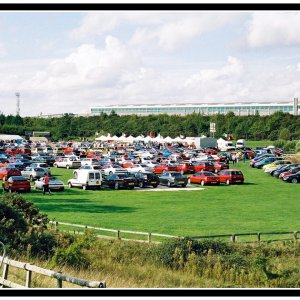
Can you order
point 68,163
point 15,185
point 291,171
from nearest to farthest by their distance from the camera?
point 15,185 → point 291,171 → point 68,163

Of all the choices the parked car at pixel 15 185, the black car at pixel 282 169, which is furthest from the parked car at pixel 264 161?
the parked car at pixel 15 185

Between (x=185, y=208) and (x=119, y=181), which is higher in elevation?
(x=119, y=181)

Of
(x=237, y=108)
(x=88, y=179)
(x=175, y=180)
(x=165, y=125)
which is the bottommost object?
(x=175, y=180)

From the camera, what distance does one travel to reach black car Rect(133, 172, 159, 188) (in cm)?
4948

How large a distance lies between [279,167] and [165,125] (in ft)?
332

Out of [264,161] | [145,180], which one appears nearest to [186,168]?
[264,161]

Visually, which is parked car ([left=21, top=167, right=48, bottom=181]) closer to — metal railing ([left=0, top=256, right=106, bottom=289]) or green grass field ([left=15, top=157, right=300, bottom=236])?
green grass field ([left=15, top=157, right=300, bottom=236])

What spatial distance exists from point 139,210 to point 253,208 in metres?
6.68

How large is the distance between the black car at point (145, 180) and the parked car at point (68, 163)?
1981 centimetres

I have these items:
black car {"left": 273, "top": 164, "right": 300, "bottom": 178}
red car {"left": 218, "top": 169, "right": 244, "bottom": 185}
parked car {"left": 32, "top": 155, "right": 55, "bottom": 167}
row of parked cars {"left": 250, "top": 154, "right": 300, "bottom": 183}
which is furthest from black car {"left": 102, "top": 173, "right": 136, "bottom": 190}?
parked car {"left": 32, "top": 155, "right": 55, "bottom": 167}

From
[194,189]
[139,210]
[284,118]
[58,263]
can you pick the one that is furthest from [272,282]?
[284,118]

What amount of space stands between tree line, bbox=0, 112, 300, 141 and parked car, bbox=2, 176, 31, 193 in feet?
278

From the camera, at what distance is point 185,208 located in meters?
36.5

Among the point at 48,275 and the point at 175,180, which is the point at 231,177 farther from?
the point at 48,275
